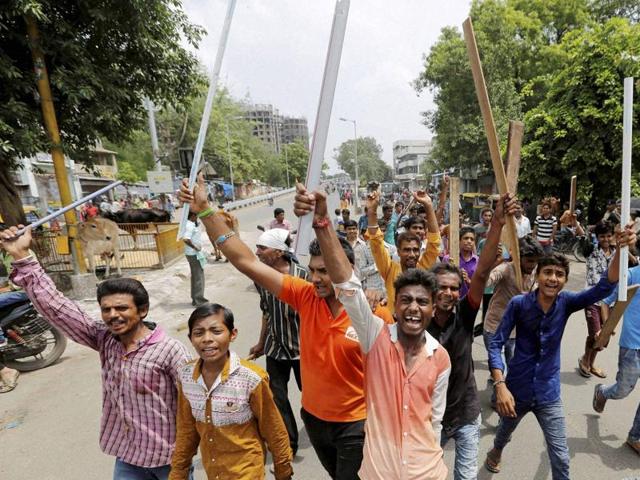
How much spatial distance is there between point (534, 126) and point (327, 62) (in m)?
12.8

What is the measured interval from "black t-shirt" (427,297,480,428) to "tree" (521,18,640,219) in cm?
1108

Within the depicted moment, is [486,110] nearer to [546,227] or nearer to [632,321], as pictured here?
[632,321]

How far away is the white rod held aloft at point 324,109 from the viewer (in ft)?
4.74

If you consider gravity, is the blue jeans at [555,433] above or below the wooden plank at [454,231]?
below

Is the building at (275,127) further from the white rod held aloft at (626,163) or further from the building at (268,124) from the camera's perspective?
the white rod held aloft at (626,163)

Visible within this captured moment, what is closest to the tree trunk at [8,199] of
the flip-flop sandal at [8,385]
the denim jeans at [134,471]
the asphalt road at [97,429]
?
the asphalt road at [97,429]

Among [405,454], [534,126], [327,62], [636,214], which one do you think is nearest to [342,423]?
[405,454]

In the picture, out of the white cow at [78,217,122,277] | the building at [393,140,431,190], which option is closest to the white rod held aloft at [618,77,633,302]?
the white cow at [78,217,122,277]

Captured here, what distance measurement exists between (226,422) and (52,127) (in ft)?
23.4

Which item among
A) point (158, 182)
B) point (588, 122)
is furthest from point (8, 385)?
point (588, 122)

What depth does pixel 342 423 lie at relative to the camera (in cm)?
190

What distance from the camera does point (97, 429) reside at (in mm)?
3496

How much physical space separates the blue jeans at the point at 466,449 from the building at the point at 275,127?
340 ft

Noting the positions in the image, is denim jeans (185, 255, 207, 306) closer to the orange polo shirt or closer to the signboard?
the signboard
